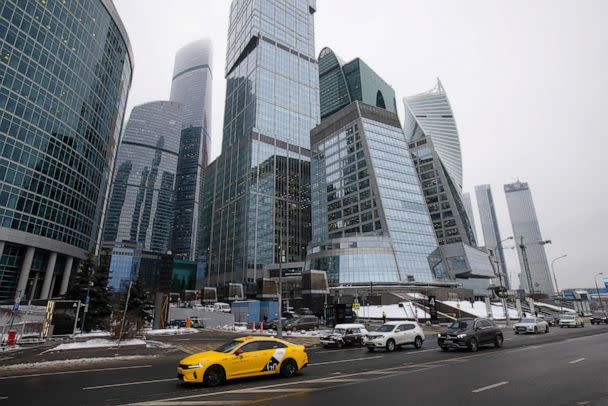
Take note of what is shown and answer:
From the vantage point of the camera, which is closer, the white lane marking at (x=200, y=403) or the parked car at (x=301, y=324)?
the white lane marking at (x=200, y=403)

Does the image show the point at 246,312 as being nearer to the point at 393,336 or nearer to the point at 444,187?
the point at 393,336

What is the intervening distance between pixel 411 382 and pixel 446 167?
138 meters

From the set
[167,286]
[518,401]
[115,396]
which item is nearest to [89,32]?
[115,396]

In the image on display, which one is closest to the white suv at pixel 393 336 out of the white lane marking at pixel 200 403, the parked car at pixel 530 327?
the white lane marking at pixel 200 403

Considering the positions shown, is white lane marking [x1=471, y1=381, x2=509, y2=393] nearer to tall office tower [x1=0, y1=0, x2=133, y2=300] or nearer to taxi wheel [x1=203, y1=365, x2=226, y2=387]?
taxi wheel [x1=203, y1=365, x2=226, y2=387]

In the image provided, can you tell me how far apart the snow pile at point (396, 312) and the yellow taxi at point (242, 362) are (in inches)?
1702

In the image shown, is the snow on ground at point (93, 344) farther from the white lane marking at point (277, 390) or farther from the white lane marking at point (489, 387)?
the white lane marking at point (489, 387)

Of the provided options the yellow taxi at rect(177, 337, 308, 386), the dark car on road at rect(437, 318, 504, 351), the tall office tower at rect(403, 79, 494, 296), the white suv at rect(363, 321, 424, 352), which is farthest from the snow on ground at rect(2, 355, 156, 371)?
the tall office tower at rect(403, 79, 494, 296)

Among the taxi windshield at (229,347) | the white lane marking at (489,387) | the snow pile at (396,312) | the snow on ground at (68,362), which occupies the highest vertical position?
the snow pile at (396,312)

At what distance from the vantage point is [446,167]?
5374 inches

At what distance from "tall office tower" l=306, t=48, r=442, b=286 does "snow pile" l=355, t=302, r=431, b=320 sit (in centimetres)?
2810

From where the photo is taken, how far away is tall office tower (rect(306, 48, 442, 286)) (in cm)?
9100

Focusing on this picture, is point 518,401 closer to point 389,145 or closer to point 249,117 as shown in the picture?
point 389,145

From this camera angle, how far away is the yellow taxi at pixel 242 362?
35.3ft
